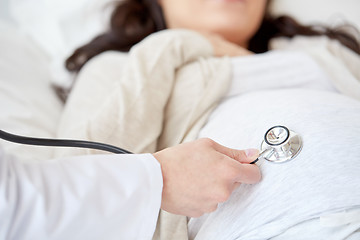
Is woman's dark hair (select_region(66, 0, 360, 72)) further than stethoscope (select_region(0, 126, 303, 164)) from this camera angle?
→ Yes

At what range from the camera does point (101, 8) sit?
1451mm

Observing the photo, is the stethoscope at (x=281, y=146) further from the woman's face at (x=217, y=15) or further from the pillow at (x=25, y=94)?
the woman's face at (x=217, y=15)

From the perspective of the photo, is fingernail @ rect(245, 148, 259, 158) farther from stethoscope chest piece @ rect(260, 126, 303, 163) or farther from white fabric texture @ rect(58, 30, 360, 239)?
white fabric texture @ rect(58, 30, 360, 239)

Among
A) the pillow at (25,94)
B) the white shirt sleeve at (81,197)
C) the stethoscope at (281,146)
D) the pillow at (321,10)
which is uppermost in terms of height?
→ the white shirt sleeve at (81,197)

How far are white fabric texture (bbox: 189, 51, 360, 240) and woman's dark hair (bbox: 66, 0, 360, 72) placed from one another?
665 mm

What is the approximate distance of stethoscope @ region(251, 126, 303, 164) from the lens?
0.52m

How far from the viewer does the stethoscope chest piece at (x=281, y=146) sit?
524mm

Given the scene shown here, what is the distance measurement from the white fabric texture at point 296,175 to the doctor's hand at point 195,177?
0.06 meters

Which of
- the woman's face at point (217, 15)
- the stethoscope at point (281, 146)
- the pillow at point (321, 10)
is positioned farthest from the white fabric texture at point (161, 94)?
the pillow at point (321, 10)

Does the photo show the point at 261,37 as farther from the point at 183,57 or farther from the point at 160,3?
the point at 183,57

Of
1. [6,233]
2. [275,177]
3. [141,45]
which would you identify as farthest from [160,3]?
[6,233]

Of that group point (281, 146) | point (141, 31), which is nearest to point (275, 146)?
Answer: point (281, 146)

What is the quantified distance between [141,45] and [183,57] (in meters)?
0.10

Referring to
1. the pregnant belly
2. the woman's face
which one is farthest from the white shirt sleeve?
the woman's face
